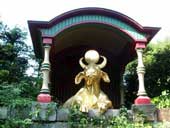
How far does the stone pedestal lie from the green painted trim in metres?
1.58

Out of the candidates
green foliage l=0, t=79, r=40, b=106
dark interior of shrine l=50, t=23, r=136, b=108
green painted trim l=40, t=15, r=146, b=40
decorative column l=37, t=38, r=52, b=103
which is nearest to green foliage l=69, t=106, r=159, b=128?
decorative column l=37, t=38, r=52, b=103

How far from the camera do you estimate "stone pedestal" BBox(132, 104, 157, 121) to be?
26.4ft

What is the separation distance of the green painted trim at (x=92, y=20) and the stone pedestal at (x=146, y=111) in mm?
1583

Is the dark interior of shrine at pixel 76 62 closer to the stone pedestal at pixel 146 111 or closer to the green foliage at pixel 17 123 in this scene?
the stone pedestal at pixel 146 111

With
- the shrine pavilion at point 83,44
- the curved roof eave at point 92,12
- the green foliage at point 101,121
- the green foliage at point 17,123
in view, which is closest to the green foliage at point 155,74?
the shrine pavilion at point 83,44

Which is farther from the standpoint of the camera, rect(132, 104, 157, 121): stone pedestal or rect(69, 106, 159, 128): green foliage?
rect(132, 104, 157, 121): stone pedestal

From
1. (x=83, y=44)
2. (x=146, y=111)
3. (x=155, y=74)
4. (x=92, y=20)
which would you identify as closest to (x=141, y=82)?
(x=146, y=111)

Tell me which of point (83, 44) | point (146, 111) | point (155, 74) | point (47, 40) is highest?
point (83, 44)

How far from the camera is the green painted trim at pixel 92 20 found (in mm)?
8570

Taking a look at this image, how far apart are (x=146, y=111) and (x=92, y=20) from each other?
2.31 meters

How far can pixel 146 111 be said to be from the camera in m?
8.10

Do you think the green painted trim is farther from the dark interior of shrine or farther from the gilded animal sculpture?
the dark interior of shrine

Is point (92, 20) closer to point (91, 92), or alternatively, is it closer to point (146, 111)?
point (91, 92)

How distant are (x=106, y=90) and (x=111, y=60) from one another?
881 millimetres
